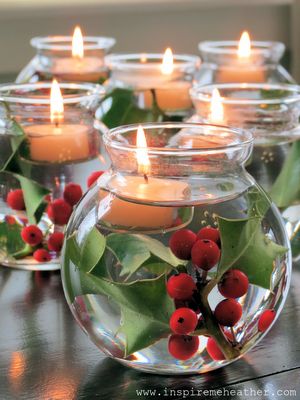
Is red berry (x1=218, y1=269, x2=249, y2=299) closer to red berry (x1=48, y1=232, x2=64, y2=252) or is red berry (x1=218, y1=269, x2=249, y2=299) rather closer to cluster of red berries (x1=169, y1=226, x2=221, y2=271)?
cluster of red berries (x1=169, y1=226, x2=221, y2=271)

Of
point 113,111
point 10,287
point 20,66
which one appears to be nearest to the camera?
point 10,287

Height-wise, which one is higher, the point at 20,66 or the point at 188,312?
the point at 188,312

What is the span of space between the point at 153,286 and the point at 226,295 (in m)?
0.04

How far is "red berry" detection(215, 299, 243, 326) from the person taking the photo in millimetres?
550

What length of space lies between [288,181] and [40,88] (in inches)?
8.7

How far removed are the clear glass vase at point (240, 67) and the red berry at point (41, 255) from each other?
0.33 meters

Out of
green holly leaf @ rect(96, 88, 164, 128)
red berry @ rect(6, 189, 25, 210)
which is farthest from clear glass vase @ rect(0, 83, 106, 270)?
green holly leaf @ rect(96, 88, 164, 128)

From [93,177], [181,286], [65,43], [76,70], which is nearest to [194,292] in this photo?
[181,286]

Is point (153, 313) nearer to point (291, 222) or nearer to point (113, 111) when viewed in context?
point (291, 222)

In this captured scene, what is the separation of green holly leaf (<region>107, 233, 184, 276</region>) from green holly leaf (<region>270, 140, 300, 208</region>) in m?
0.21

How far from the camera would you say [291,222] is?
29.5 inches

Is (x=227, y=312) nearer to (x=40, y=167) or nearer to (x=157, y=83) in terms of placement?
(x=40, y=167)

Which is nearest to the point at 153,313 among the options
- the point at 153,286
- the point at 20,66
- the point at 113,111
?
the point at 153,286

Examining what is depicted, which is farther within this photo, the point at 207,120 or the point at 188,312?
the point at 207,120
